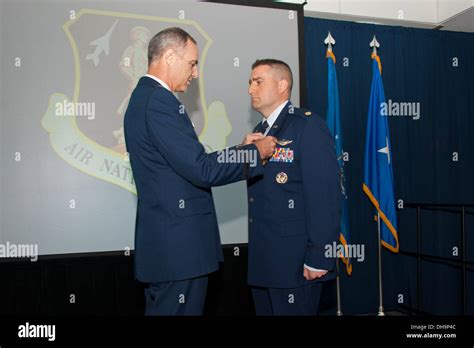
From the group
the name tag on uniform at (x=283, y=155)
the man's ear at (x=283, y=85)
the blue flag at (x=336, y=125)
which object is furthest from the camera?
the blue flag at (x=336, y=125)

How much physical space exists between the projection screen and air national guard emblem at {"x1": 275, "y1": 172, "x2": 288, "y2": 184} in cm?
144

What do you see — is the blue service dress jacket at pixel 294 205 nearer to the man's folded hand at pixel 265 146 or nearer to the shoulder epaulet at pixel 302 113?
the shoulder epaulet at pixel 302 113

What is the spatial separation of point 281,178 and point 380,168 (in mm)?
2125

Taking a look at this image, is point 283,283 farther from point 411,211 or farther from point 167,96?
point 411,211

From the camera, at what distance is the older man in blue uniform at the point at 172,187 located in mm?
1688

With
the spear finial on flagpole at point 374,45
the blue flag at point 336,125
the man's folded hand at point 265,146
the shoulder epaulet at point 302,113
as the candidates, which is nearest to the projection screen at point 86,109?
the blue flag at point 336,125

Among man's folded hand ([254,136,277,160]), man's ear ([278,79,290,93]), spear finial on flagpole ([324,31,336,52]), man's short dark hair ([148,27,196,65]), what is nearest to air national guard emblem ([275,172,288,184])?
man's folded hand ([254,136,277,160])

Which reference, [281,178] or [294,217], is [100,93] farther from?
[294,217]

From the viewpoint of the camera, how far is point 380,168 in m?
3.89

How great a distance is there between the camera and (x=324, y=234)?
186 cm

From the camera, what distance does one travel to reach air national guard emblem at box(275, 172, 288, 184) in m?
2.02

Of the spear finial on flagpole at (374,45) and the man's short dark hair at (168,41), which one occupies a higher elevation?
the spear finial on flagpole at (374,45)

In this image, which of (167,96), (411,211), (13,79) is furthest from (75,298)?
(411,211)

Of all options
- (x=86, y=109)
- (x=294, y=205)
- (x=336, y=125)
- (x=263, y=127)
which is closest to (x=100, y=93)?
(x=86, y=109)
